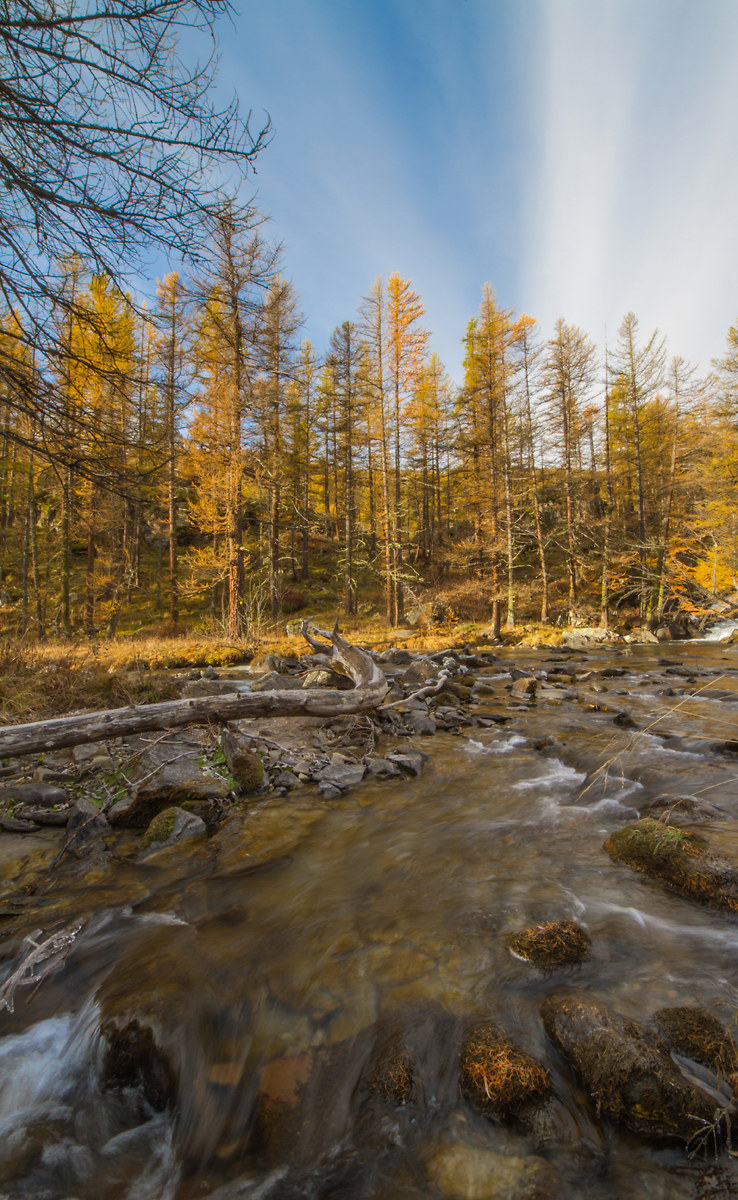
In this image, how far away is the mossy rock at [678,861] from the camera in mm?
3189

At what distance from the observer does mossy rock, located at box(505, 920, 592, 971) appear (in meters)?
2.73

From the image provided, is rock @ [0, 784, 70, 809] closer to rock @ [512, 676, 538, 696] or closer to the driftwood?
the driftwood

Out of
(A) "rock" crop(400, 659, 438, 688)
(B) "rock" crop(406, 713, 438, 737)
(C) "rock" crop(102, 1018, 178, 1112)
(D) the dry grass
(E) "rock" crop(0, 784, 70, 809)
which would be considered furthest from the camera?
(A) "rock" crop(400, 659, 438, 688)

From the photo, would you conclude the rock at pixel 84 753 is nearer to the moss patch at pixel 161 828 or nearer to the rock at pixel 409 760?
the moss patch at pixel 161 828

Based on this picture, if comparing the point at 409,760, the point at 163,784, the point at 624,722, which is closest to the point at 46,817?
the point at 163,784

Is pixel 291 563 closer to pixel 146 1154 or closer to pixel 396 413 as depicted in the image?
pixel 396 413

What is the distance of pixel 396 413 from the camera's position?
2220 cm

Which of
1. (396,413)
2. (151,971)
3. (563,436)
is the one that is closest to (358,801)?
(151,971)

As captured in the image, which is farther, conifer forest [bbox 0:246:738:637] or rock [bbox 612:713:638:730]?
conifer forest [bbox 0:246:738:637]

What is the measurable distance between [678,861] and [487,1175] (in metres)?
2.47

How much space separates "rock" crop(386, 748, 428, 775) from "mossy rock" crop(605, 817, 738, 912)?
2.48 metres

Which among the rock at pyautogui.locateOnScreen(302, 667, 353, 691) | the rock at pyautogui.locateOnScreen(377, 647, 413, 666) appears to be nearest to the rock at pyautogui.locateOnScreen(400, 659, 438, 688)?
the rock at pyautogui.locateOnScreen(377, 647, 413, 666)

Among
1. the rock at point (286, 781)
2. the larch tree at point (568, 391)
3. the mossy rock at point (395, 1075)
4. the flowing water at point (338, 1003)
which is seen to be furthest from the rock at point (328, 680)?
the larch tree at point (568, 391)

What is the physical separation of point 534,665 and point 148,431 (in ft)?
42.1
